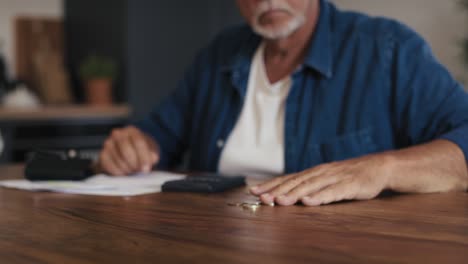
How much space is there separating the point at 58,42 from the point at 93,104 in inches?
27.0

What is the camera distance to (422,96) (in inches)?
53.2

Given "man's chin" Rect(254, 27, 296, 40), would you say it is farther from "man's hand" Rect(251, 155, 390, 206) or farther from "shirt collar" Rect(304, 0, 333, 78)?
"man's hand" Rect(251, 155, 390, 206)

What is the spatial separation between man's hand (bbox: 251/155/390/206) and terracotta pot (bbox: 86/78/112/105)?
2.96 metres

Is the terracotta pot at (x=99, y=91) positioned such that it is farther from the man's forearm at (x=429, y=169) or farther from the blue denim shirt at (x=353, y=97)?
the man's forearm at (x=429, y=169)

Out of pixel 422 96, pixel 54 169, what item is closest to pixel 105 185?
pixel 54 169

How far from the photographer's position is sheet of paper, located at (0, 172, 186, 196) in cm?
111

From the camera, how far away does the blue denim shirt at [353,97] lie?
1.34 metres

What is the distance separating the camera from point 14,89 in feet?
12.5

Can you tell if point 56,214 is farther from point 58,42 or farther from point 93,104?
point 58,42

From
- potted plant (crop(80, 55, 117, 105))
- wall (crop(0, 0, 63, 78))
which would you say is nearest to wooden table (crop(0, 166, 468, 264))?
potted plant (crop(80, 55, 117, 105))

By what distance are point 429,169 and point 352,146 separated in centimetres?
38

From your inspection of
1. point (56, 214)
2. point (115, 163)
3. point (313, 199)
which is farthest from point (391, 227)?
point (115, 163)

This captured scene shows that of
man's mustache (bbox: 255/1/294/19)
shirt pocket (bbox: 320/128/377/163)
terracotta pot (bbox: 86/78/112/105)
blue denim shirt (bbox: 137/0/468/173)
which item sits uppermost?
man's mustache (bbox: 255/1/294/19)

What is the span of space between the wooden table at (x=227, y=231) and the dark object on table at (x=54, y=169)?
233 mm
